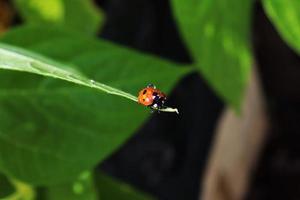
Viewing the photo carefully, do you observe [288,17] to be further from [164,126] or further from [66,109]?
[164,126]

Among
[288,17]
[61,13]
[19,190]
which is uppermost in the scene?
[61,13]

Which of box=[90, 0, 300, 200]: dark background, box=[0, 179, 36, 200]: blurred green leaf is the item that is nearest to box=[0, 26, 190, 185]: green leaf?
box=[0, 179, 36, 200]: blurred green leaf

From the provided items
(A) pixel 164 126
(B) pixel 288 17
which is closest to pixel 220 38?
(B) pixel 288 17

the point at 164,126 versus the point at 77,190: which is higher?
Result: the point at 164,126

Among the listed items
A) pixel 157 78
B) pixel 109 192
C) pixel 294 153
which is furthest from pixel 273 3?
pixel 294 153

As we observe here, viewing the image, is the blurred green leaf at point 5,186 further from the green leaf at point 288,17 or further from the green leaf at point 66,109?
the green leaf at point 288,17

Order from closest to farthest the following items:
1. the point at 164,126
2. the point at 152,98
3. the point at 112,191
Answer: the point at 152,98, the point at 112,191, the point at 164,126
